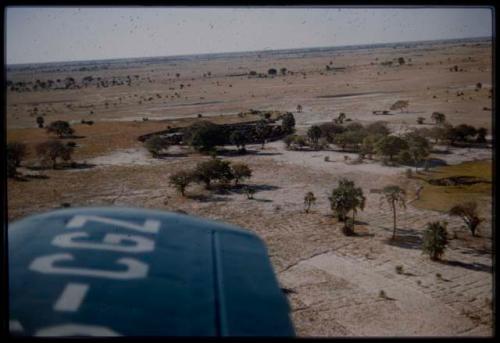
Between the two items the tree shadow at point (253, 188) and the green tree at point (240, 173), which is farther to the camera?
the green tree at point (240, 173)

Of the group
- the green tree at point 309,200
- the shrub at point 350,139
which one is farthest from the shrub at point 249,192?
the shrub at point 350,139

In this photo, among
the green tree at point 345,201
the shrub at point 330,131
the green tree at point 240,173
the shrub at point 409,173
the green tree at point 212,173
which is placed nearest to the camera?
the green tree at point 345,201

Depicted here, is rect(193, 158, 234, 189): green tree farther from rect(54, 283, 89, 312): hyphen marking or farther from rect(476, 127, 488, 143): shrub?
rect(54, 283, 89, 312): hyphen marking

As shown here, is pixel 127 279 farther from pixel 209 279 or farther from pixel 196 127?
pixel 196 127

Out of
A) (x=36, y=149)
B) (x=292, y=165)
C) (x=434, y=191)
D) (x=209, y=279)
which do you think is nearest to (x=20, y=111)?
(x=36, y=149)

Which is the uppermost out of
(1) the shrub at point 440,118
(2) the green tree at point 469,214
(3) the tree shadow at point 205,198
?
(1) the shrub at point 440,118

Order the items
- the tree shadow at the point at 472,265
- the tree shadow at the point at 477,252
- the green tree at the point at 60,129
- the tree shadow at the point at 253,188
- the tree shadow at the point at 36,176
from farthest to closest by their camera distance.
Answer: the green tree at the point at 60,129 → the tree shadow at the point at 36,176 → the tree shadow at the point at 253,188 → the tree shadow at the point at 477,252 → the tree shadow at the point at 472,265

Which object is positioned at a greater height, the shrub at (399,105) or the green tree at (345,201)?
the shrub at (399,105)

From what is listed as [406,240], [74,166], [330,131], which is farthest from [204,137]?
[406,240]

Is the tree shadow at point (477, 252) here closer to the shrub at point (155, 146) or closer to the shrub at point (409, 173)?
the shrub at point (409, 173)
